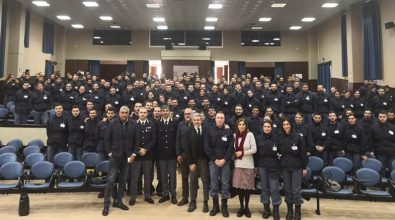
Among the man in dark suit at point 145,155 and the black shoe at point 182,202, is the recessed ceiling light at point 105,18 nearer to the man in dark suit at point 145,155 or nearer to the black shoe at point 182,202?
the man in dark suit at point 145,155

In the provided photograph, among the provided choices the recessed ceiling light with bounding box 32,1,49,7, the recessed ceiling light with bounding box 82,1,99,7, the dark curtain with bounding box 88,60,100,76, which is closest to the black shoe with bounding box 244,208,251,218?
the recessed ceiling light with bounding box 82,1,99,7

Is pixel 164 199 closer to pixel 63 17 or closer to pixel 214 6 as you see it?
pixel 214 6

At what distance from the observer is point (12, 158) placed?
6156mm

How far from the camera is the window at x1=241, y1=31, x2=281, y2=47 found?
56.7 ft

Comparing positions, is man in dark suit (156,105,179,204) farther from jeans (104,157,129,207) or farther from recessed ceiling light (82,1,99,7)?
recessed ceiling light (82,1,99,7)

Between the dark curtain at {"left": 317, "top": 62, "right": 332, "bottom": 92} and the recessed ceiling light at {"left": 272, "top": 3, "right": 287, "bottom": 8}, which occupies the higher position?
the recessed ceiling light at {"left": 272, "top": 3, "right": 287, "bottom": 8}

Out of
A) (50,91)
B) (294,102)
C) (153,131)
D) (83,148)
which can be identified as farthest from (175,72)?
(153,131)

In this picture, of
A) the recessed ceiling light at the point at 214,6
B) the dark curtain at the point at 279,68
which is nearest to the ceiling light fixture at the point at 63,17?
the recessed ceiling light at the point at 214,6

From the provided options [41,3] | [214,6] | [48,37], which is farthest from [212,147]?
[48,37]

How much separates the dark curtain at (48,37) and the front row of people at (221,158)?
11770mm

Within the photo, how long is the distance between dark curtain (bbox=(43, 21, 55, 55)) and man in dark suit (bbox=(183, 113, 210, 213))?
12.5m

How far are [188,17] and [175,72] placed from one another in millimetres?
3924

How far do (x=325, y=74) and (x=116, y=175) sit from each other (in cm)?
1341

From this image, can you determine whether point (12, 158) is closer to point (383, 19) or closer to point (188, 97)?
point (188, 97)
